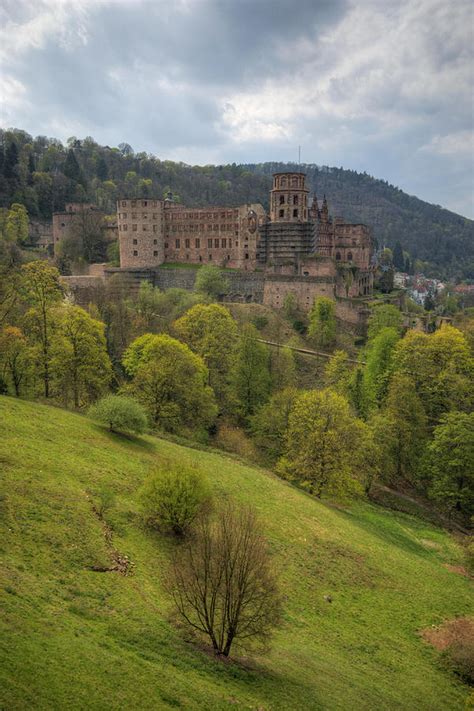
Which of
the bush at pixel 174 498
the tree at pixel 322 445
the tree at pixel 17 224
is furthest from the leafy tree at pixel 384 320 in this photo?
the tree at pixel 17 224

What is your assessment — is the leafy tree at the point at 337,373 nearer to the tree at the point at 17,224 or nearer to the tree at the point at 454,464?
the tree at the point at 454,464

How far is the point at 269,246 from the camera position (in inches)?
2889

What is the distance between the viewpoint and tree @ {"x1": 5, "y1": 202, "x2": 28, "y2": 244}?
81875 millimetres

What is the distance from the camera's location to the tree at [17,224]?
8188cm

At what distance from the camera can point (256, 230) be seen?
74.8m

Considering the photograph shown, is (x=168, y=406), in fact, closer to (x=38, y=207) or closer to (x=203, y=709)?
(x=203, y=709)

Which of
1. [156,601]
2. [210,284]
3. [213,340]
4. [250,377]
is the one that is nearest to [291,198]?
[210,284]

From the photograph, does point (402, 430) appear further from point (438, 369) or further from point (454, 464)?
point (438, 369)

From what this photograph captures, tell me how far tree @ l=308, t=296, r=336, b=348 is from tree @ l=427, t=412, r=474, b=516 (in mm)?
22062

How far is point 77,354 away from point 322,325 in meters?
31.3

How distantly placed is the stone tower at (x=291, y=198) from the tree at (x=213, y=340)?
26.1 metres

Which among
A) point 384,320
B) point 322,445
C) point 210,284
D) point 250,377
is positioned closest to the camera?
point 322,445

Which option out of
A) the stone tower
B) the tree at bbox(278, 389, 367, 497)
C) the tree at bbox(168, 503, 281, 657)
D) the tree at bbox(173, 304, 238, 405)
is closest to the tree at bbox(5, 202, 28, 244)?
the stone tower

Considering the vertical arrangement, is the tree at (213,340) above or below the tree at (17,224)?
below
